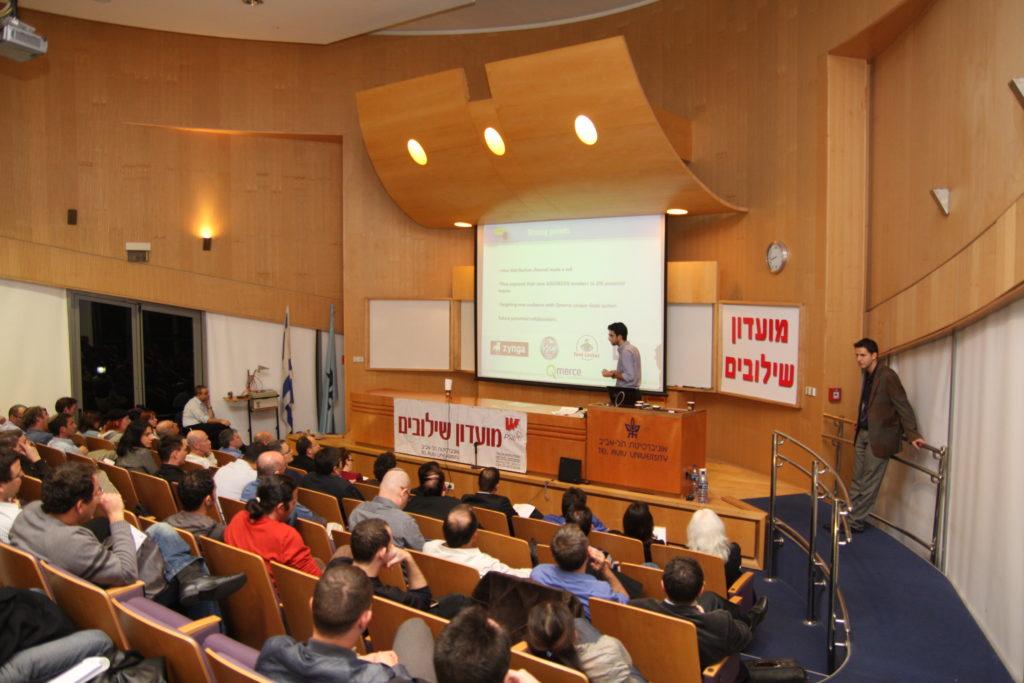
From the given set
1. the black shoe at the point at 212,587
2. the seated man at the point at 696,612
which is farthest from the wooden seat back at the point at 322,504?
the seated man at the point at 696,612

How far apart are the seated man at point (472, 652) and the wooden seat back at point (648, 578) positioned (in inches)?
81.1

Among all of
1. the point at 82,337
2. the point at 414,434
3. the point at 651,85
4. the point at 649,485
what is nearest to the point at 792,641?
the point at 649,485

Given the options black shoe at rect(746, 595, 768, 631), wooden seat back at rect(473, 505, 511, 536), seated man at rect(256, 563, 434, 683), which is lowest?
black shoe at rect(746, 595, 768, 631)

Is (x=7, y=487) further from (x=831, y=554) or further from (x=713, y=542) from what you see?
(x=831, y=554)

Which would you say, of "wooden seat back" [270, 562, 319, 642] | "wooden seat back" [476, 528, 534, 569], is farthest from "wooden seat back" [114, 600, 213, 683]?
"wooden seat back" [476, 528, 534, 569]

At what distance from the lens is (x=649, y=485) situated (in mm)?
6648

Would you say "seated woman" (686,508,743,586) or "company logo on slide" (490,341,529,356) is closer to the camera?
"seated woman" (686,508,743,586)

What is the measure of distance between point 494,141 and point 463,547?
5.93 m

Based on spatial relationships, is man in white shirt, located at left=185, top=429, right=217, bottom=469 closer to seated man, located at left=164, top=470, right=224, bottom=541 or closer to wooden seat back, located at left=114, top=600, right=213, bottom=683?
seated man, located at left=164, top=470, right=224, bottom=541

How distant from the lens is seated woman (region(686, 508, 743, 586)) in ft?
14.8

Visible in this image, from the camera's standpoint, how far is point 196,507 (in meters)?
3.95

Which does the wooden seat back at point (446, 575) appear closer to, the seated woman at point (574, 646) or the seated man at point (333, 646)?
the seated woman at point (574, 646)

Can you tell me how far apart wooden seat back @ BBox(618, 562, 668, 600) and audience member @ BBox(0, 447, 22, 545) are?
291 cm

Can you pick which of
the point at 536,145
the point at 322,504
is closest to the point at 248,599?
the point at 322,504
